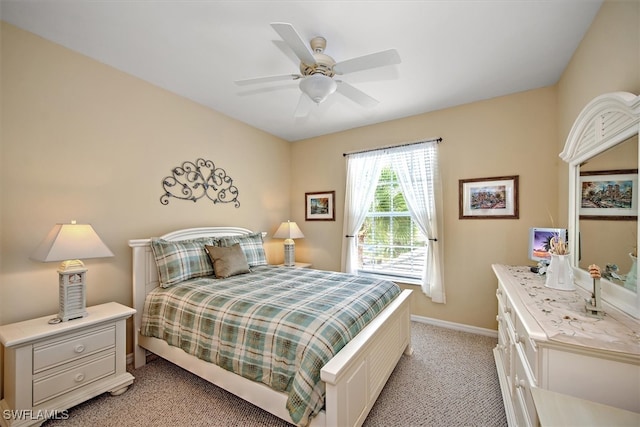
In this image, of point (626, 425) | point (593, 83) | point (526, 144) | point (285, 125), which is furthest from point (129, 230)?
point (526, 144)

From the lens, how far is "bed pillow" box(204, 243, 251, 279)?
8.50 feet

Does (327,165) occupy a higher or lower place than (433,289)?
higher

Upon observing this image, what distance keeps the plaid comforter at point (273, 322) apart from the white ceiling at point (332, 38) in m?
1.83

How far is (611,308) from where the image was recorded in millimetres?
1289

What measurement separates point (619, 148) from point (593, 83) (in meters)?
0.76

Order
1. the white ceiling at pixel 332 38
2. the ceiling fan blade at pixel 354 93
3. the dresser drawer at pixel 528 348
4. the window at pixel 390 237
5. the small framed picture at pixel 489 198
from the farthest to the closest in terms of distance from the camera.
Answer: the window at pixel 390 237
the small framed picture at pixel 489 198
the ceiling fan blade at pixel 354 93
the white ceiling at pixel 332 38
the dresser drawer at pixel 528 348

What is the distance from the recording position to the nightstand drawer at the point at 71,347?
5.35ft

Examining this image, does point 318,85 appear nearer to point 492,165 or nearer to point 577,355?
point 577,355

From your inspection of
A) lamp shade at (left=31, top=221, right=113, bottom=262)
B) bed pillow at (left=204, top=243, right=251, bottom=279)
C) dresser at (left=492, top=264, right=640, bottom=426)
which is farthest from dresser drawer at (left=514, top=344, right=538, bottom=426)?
lamp shade at (left=31, top=221, right=113, bottom=262)

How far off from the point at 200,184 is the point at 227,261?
42.3 inches

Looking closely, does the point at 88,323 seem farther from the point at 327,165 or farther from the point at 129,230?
the point at 327,165

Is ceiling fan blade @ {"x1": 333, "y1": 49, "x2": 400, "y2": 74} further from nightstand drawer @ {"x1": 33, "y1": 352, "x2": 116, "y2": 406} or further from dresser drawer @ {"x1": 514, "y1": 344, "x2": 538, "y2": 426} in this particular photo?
nightstand drawer @ {"x1": 33, "y1": 352, "x2": 116, "y2": 406}

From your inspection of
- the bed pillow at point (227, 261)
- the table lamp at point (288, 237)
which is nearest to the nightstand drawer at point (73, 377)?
the bed pillow at point (227, 261)

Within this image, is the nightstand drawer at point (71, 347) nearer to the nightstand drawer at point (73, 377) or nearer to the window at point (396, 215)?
the nightstand drawer at point (73, 377)
